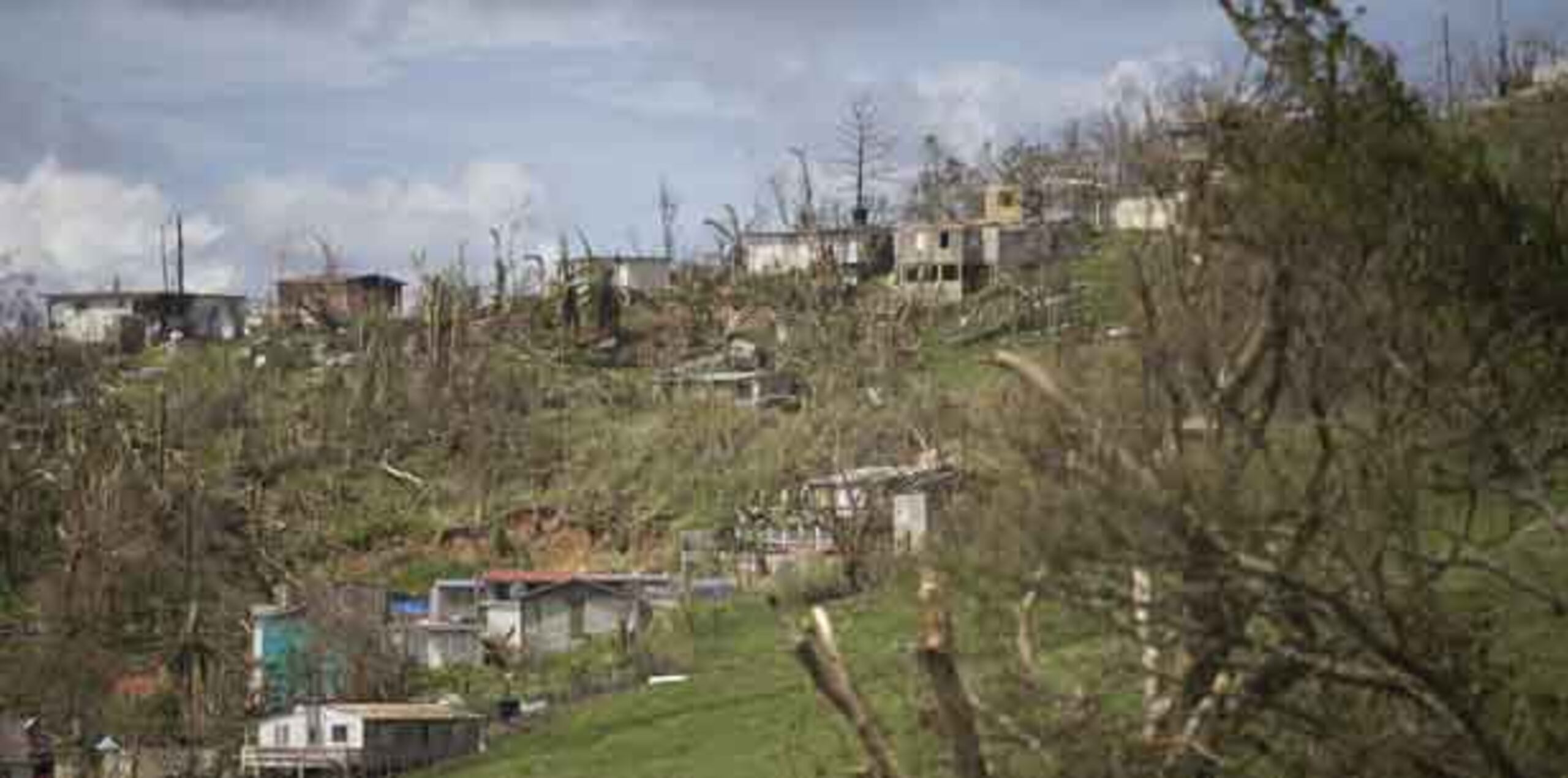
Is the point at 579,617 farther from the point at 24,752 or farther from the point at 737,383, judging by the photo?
the point at 737,383

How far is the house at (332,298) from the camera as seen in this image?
89.2 meters

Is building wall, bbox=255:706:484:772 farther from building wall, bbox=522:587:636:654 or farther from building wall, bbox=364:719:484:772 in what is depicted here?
building wall, bbox=522:587:636:654

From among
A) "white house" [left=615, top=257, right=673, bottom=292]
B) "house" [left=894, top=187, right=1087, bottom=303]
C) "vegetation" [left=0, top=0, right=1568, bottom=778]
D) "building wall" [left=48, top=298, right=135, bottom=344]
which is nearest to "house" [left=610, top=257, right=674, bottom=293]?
"white house" [left=615, top=257, right=673, bottom=292]

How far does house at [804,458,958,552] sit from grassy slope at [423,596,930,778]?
3850mm

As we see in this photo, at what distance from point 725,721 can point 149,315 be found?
217 ft

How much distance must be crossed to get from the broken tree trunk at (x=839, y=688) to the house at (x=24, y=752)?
3461 centimetres

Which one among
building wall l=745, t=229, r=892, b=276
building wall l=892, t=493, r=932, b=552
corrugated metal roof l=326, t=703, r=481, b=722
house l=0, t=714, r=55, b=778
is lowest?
house l=0, t=714, r=55, b=778

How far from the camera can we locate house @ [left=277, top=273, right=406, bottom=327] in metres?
89.2

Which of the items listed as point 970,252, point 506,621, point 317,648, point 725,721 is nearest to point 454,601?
point 506,621

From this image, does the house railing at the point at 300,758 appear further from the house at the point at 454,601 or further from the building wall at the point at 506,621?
the house at the point at 454,601

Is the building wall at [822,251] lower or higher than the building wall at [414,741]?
higher

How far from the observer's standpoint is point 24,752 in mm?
47625

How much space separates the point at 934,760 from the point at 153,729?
116 feet

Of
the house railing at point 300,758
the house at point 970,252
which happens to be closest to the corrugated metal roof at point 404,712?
the house railing at point 300,758
